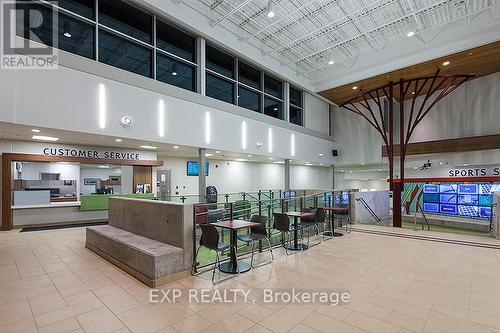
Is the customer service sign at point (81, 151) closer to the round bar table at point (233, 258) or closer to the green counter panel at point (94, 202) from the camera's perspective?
the green counter panel at point (94, 202)

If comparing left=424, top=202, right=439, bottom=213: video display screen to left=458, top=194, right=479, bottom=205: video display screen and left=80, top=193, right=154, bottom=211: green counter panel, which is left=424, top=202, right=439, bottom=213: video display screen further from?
left=80, top=193, right=154, bottom=211: green counter panel

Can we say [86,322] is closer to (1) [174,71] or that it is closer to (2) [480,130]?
(1) [174,71]

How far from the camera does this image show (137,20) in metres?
7.60

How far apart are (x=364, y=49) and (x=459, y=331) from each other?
11.0m

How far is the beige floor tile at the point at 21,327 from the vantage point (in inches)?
103

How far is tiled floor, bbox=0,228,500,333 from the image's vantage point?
274 centimetres

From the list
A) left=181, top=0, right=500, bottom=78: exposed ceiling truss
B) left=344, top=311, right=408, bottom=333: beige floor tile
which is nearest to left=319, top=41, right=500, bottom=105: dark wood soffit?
left=181, top=0, right=500, bottom=78: exposed ceiling truss

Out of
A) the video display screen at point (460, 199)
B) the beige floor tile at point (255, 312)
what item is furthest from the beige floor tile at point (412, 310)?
the video display screen at point (460, 199)

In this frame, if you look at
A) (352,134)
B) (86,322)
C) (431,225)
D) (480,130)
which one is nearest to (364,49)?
(352,134)

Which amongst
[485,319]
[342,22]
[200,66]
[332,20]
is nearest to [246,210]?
[485,319]

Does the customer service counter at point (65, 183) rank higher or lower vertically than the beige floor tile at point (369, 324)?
higher

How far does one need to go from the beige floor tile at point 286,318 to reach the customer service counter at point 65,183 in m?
7.35

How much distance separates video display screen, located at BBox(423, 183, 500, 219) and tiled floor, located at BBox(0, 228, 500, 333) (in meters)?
4.13

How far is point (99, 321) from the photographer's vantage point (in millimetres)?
2803
